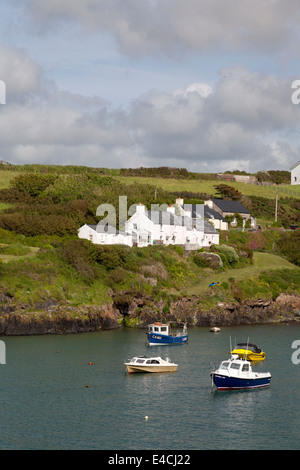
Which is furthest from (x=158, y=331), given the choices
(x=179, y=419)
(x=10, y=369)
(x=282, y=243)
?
(x=282, y=243)

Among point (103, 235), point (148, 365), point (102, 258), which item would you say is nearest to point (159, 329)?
point (148, 365)

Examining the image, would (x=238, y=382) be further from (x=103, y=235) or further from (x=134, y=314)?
(x=103, y=235)

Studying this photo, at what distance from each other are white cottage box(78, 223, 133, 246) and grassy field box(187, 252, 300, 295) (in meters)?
15.8

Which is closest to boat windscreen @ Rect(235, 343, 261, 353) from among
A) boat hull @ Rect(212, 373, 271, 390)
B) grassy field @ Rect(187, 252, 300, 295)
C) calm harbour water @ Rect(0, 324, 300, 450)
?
calm harbour water @ Rect(0, 324, 300, 450)

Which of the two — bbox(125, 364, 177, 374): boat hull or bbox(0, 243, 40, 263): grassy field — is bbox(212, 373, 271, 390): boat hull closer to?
bbox(125, 364, 177, 374): boat hull

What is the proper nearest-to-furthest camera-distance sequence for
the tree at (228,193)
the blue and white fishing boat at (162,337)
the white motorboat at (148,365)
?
the white motorboat at (148,365) < the blue and white fishing boat at (162,337) < the tree at (228,193)

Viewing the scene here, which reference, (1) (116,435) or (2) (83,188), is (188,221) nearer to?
(2) (83,188)

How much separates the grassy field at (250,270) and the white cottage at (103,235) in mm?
15834

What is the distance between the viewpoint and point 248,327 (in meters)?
99.9

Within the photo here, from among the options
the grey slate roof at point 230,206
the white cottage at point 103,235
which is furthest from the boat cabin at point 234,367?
the grey slate roof at point 230,206

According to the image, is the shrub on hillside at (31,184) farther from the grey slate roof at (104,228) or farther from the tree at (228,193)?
the tree at (228,193)

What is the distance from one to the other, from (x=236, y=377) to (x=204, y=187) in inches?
4918

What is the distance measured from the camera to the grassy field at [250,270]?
110m
